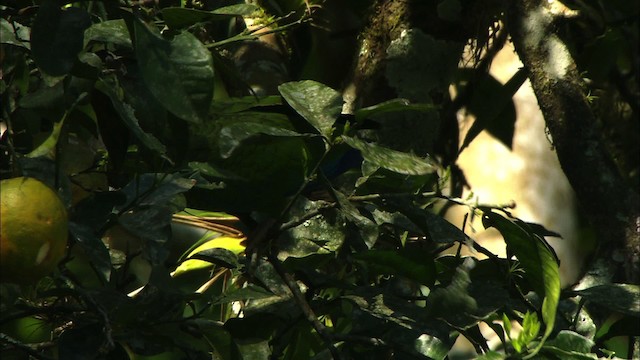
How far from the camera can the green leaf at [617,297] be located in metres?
0.69

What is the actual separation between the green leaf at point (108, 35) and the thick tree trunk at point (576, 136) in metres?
0.57

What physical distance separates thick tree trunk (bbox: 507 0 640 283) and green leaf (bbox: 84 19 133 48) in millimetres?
569

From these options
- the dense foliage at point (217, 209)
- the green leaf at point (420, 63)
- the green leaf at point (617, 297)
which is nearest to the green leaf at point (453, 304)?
the dense foliage at point (217, 209)

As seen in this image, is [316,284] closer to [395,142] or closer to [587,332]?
[587,332]

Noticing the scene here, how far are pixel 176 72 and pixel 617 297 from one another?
1.25 feet

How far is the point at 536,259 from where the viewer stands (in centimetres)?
66

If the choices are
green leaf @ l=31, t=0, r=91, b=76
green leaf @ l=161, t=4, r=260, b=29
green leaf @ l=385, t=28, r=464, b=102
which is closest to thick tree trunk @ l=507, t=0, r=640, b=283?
green leaf @ l=385, t=28, r=464, b=102

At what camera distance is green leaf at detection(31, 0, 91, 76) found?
22.3 inches

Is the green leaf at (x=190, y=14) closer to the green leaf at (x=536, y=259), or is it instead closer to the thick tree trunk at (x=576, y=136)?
the green leaf at (x=536, y=259)

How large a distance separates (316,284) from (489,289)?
6.1 inches

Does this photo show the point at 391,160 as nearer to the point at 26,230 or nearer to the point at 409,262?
the point at 409,262

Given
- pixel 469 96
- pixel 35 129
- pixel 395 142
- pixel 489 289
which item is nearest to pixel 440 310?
pixel 489 289

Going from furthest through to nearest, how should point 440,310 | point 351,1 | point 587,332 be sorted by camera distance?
point 351,1 → point 587,332 → point 440,310

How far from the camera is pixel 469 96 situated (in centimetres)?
167
